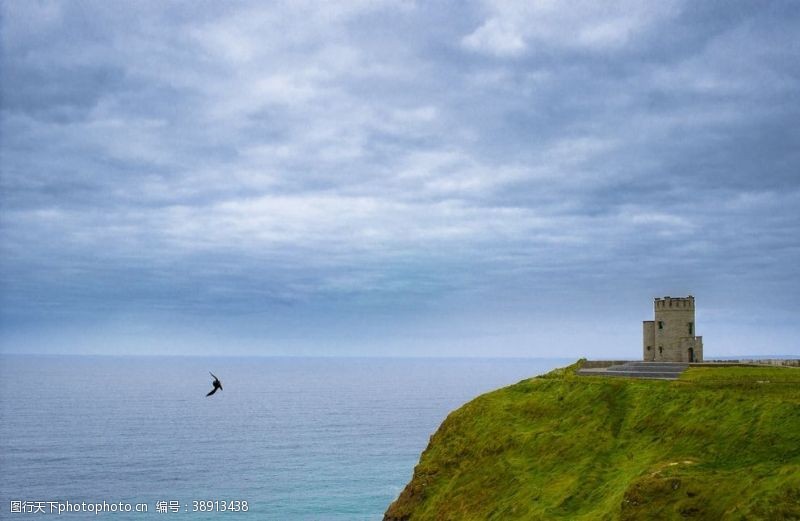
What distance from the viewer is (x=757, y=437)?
30.8 m

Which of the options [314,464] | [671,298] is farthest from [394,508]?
[314,464]

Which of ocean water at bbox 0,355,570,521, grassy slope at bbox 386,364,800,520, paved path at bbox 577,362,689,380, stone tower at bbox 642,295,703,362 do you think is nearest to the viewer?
grassy slope at bbox 386,364,800,520

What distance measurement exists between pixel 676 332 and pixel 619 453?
41127mm

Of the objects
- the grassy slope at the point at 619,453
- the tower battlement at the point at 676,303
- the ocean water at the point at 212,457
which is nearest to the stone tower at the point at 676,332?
the tower battlement at the point at 676,303

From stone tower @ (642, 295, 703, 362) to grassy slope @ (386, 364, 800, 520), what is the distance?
21.4 meters

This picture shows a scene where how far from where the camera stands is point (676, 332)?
72.1 metres

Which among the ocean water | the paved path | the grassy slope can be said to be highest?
the paved path

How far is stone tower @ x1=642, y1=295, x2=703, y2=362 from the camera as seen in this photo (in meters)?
71.6

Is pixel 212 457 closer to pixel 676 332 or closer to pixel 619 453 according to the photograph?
pixel 676 332

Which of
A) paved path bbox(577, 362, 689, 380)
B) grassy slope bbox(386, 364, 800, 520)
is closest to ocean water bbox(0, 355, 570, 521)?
grassy slope bbox(386, 364, 800, 520)

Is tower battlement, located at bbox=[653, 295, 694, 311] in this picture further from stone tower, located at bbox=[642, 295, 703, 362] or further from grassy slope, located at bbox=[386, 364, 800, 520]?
grassy slope, located at bbox=[386, 364, 800, 520]

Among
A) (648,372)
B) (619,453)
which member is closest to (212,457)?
(648,372)

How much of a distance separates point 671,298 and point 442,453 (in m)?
41.1

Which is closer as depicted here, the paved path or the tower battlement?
the paved path
